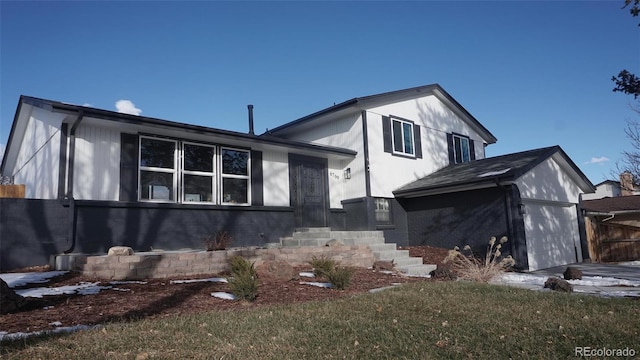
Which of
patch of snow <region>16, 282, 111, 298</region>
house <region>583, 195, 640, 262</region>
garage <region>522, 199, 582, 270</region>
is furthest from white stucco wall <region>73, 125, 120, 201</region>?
house <region>583, 195, 640, 262</region>

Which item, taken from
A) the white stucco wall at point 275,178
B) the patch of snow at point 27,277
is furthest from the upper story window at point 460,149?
the patch of snow at point 27,277

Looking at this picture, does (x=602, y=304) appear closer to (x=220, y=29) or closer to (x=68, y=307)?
(x=68, y=307)

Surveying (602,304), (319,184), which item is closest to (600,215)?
(319,184)

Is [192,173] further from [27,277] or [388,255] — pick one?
[388,255]

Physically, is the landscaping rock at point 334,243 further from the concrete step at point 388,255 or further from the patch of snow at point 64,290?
the patch of snow at point 64,290

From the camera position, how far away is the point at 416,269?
1034cm

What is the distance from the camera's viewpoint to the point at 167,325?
4.02 meters

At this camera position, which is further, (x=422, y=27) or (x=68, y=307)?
(x=422, y=27)

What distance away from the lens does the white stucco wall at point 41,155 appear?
29.1ft

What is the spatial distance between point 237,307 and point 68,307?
83.0 inches

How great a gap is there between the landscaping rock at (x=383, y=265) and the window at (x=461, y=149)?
8426 millimetres

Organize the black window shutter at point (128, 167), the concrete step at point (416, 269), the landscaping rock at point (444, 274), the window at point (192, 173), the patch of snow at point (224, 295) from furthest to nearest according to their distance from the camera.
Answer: the concrete step at point (416, 269)
the window at point (192, 173)
the black window shutter at point (128, 167)
the landscaping rock at point (444, 274)
the patch of snow at point (224, 295)

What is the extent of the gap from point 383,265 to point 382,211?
12.9 feet

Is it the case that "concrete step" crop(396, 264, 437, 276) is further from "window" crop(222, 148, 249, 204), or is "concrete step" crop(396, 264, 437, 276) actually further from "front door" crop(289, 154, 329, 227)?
"window" crop(222, 148, 249, 204)
